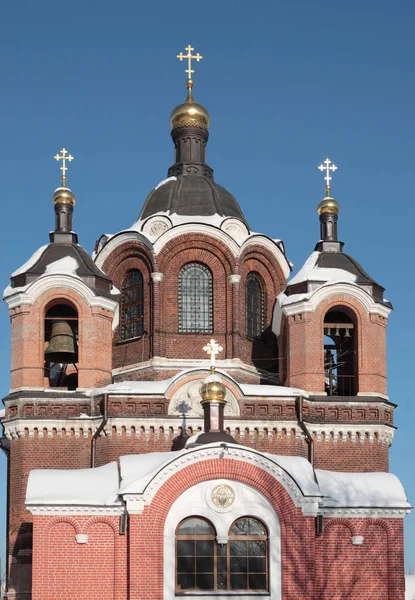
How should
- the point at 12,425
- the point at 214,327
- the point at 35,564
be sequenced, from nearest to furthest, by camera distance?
1. the point at 35,564
2. the point at 12,425
3. the point at 214,327

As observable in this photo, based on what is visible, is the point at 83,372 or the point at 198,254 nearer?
the point at 83,372

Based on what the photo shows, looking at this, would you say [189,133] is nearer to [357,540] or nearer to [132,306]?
[132,306]

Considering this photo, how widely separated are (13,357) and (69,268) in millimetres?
2660

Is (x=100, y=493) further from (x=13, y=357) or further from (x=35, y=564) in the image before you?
(x=13, y=357)

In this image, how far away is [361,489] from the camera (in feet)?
104

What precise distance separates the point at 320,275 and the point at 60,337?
6778 millimetres

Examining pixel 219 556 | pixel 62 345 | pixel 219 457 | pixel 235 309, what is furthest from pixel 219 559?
pixel 235 309

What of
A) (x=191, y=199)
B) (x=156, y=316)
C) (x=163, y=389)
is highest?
(x=191, y=199)

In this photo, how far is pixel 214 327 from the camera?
37250 mm

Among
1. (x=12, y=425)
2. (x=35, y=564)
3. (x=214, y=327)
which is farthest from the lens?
(x=214, y=327)

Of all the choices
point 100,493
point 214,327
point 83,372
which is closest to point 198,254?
point 214,327

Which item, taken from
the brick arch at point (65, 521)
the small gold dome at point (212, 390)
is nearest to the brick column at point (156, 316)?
the small gold dome at point (212, 390)

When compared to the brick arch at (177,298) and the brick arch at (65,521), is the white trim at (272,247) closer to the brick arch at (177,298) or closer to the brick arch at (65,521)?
Answer: the brick arch at (177,298)

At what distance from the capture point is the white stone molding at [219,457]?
29797 millimetres
